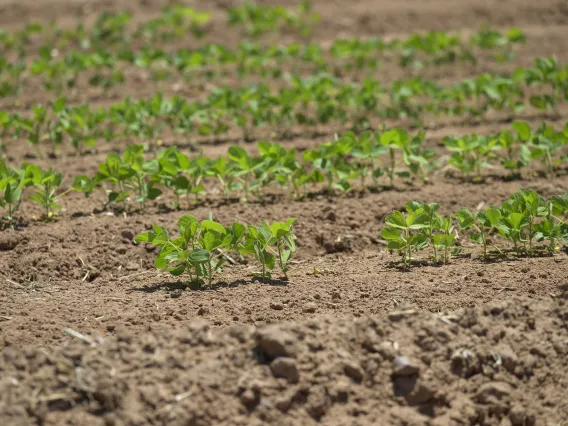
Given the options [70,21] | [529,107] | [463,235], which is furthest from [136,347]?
[70,21]

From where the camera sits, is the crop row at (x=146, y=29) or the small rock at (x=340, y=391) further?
the crop row at (x=146, y=29)

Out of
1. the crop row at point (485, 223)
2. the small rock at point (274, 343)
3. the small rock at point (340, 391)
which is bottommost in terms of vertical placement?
the small rock at point (340, 391)

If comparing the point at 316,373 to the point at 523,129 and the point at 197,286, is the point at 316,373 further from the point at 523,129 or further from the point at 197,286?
the point at 523,129

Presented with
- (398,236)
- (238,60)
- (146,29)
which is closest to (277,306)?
(398,236)

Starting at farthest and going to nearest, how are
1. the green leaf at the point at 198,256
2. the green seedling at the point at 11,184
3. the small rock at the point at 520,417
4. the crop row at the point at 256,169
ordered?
the crop row at the point at 256,169 < the green seedling at the point at 11,184 < the green leaf at the point at 198,256 < the small rock at the point at 520,417

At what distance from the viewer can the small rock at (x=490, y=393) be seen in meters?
3.25

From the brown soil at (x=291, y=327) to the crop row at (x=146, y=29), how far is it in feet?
19.6

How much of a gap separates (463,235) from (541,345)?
5.28 feet

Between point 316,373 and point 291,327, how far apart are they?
20 cm

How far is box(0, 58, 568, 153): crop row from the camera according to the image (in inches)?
268

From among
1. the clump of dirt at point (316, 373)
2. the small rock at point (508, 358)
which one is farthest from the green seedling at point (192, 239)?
the small rock at point (508, 358)

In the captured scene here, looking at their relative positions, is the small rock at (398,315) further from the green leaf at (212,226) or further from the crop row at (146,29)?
the crop row at (146,29)

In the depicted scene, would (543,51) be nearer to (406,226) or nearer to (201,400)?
(406,226)

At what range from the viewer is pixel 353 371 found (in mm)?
3191
